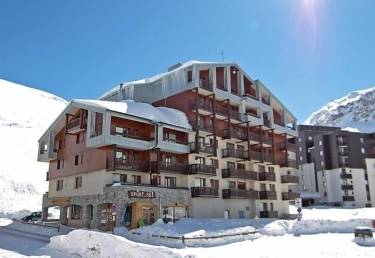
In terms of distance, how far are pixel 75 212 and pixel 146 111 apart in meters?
13.8

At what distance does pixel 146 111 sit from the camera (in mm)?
41719

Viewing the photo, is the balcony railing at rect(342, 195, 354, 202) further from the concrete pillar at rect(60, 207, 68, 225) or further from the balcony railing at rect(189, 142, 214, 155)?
the concrete pillar at rect(60, 207, 68, 225)

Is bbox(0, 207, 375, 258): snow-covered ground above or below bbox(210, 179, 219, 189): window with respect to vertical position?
below

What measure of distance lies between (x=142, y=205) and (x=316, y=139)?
7924cm

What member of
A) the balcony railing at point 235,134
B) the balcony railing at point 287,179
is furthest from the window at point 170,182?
the balcony railing at point 287,179

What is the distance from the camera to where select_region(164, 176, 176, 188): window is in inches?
1633

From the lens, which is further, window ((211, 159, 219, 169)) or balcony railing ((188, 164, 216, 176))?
window ((211, 159, 219, 169))

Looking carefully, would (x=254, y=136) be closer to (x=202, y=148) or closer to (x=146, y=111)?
(x=202, y=148)

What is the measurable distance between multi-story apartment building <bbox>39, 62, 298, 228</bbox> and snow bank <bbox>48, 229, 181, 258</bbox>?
11498 mm

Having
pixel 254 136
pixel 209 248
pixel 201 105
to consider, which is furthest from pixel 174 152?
pixel 209 248

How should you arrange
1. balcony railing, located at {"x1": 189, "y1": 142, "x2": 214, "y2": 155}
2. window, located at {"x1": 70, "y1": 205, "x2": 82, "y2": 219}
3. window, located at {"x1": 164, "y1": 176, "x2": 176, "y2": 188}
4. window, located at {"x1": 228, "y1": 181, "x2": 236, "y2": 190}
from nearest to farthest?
window, located at {"x1": 70, "y1": 205, "x2": 82, "y2": 219}, window, located at {"x1": 164, "y1": 176, "x2": 176, "y2": 188}, balcony railing, located at {"x1": 189, "y1": 142, "x2": 214, "y2": 155}, window, located at {"x1": 228, "y1": 181, "x2": 236, "y2": 190}

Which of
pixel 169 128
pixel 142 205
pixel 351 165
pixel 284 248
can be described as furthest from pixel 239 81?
pixel 351 165

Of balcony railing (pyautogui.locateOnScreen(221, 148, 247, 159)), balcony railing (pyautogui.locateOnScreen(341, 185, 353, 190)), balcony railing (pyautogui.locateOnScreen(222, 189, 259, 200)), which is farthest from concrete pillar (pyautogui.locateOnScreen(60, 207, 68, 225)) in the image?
balcony railing (pyautogui.locateOnScreen(341, 185, 353, 190))

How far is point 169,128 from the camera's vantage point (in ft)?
135
